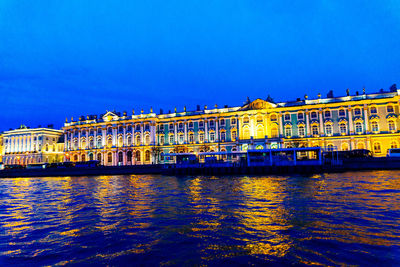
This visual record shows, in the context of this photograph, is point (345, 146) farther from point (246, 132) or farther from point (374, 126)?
point (246, 132)

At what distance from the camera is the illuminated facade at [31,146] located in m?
83.8

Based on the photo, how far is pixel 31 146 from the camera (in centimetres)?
8456

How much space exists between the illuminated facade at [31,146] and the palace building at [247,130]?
14.2m

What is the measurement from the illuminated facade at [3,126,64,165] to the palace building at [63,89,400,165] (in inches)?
558

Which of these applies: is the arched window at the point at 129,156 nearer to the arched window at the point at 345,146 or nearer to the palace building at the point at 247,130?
the palace building at the point at 247,130

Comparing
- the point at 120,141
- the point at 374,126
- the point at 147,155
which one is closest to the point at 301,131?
the point at 374,126

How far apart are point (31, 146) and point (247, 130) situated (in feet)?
216

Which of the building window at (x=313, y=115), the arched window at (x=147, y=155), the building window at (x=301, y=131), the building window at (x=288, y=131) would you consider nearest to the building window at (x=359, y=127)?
the building window at (x=313, y=115)

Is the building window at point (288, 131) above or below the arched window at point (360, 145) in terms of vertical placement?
above

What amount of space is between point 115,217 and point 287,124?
50929mm

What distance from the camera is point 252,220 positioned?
11.6 meters

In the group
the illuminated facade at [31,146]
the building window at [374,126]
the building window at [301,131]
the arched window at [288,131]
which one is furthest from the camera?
the illuminated facade at [31,146]

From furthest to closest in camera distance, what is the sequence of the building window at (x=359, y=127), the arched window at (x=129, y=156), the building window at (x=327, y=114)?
the arched window at (x=129, y=156) → the building window at (x=327, y=114) → the building window at (x=359, y=127)

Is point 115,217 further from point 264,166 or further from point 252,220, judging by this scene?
point 264,166
